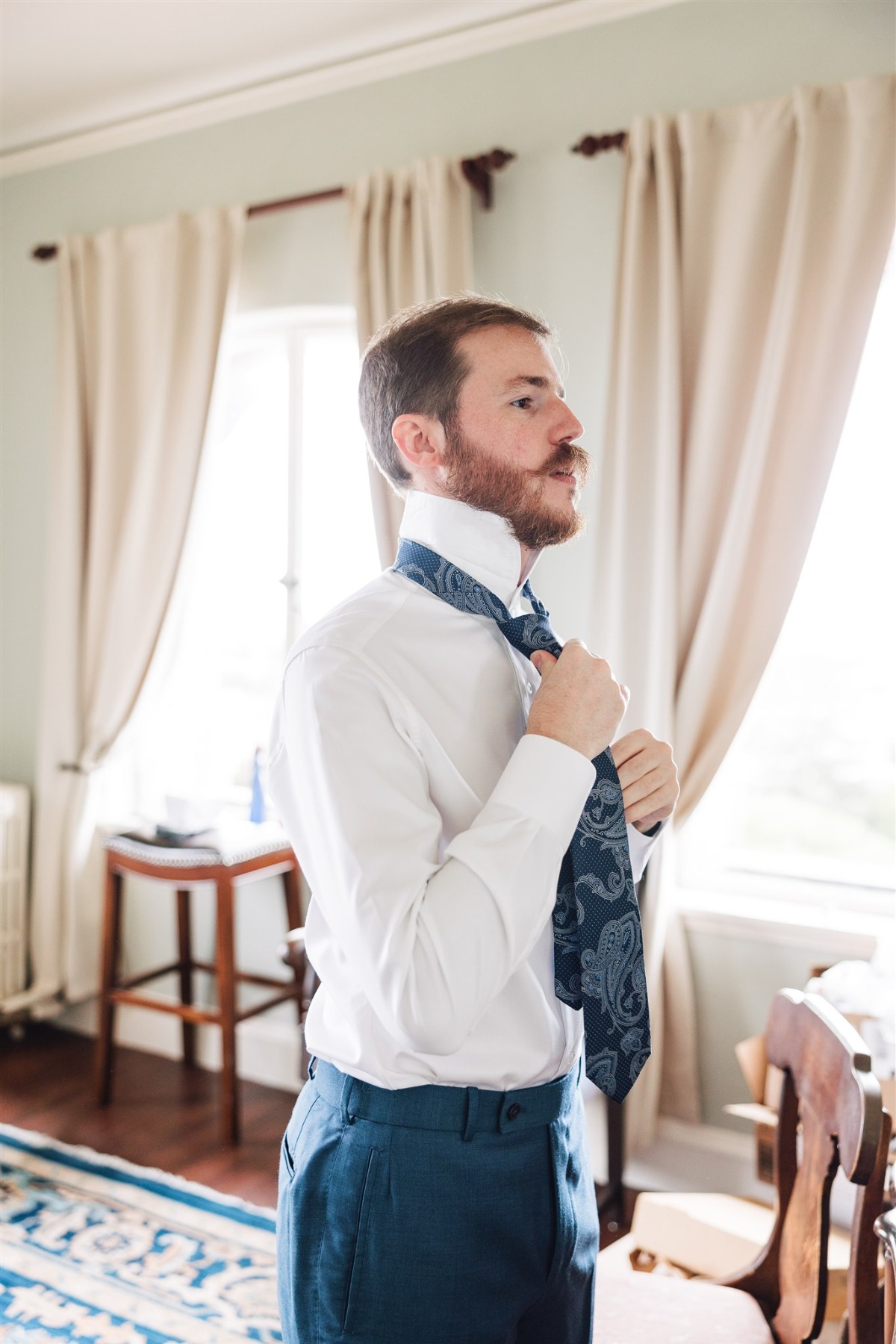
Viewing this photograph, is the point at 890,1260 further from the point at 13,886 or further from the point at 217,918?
the point at 13,886

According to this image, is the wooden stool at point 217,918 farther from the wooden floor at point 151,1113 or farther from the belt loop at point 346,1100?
the belt loop at point 346,1100

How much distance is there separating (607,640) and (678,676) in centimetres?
19

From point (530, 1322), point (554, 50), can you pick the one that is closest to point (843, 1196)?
point (530, 1322)

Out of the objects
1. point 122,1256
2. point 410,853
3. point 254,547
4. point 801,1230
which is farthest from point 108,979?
point 410,853

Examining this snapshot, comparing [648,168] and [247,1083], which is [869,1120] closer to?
[648,168]

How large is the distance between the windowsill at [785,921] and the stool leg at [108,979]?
5.30ft

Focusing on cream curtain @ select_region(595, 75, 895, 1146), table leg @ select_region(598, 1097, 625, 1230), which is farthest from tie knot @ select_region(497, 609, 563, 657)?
table leg @ select_region(598, 1097, 625, 1230)

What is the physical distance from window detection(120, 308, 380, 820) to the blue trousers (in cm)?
216

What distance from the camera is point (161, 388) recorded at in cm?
316

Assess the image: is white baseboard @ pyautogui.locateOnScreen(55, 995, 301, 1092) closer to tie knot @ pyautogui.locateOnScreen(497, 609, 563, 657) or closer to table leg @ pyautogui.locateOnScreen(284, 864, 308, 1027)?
table leg @ pyautogui.locateOnScreen(284, 864, 308, 1027)

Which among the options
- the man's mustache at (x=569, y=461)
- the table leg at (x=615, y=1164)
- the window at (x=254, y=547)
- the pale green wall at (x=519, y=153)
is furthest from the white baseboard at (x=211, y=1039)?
the man's mustache at (x=569, y=461)

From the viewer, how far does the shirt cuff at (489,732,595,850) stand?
2.83 feet

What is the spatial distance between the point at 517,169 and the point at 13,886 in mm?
2749

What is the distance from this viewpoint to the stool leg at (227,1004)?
273 centimetres
